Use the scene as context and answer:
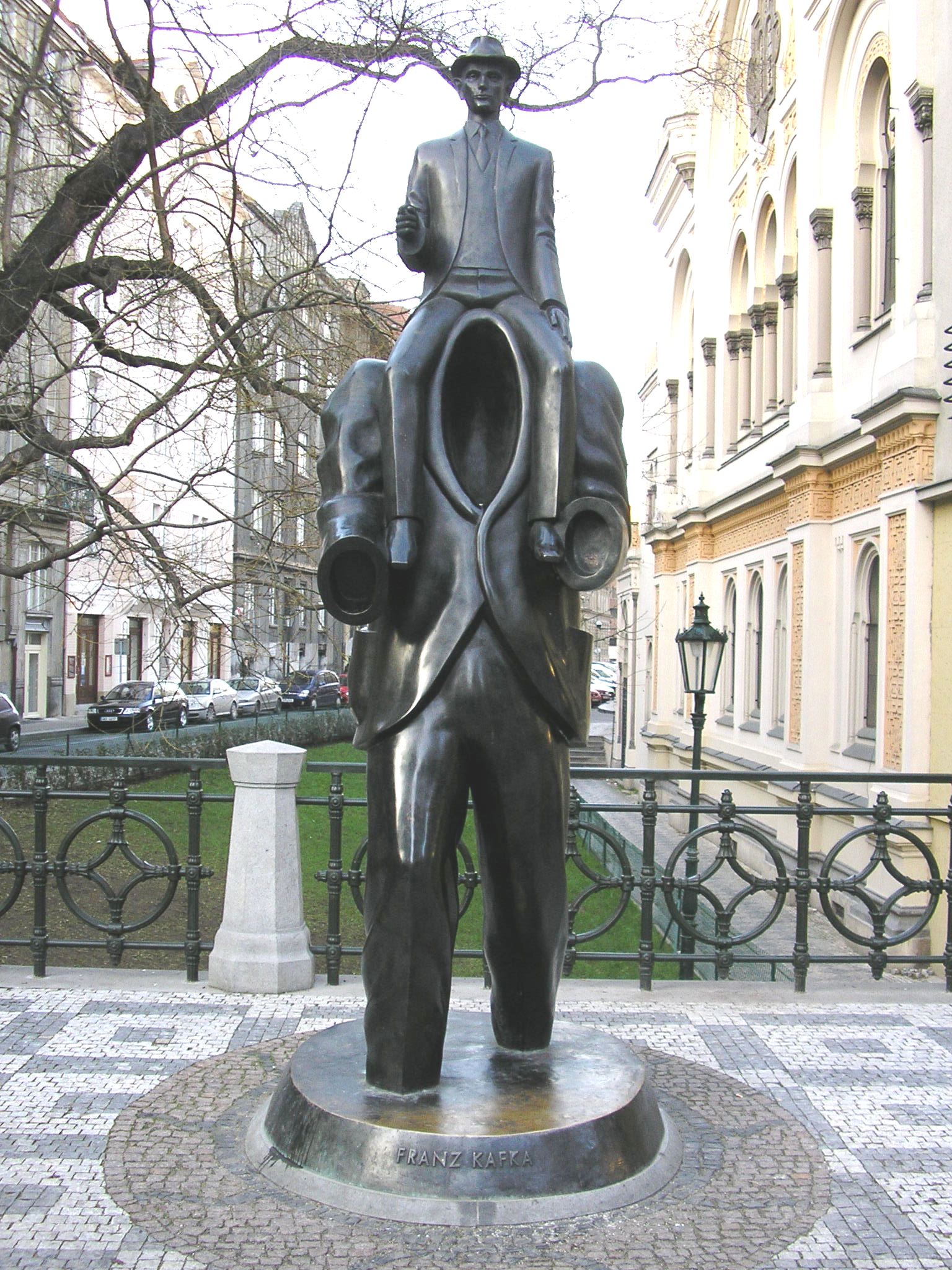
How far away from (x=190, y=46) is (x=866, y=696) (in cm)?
1270

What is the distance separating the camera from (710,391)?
97.3 feet

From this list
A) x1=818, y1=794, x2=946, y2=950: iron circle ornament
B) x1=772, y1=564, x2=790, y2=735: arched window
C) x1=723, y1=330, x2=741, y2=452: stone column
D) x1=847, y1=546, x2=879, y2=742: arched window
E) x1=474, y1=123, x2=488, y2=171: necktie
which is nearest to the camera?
x1=474, y1=123, x2=488, y2=171: necktie

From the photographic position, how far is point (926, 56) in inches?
589

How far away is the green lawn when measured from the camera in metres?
12.0

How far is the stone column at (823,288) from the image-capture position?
1938cm

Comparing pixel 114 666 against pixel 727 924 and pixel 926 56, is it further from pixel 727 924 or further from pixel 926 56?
pixel 727 924

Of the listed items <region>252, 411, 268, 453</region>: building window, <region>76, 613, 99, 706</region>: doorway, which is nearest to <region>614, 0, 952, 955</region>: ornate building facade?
<region>252, 411, 268, 453</region>: building window

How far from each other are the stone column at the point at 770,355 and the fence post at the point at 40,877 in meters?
19.3

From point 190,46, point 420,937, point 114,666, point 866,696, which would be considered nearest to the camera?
point 420,937

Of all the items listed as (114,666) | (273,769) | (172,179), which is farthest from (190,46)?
(114,666)

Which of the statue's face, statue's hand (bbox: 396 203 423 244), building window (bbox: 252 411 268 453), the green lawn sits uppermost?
building window (bbox: 252 411 268 453)

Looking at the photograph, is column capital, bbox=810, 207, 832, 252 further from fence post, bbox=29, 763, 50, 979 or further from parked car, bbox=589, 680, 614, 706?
parked car, bbox=589, 680, 614, 706

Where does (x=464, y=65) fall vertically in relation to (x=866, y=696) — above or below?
above

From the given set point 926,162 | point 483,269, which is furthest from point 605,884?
point 926,162
